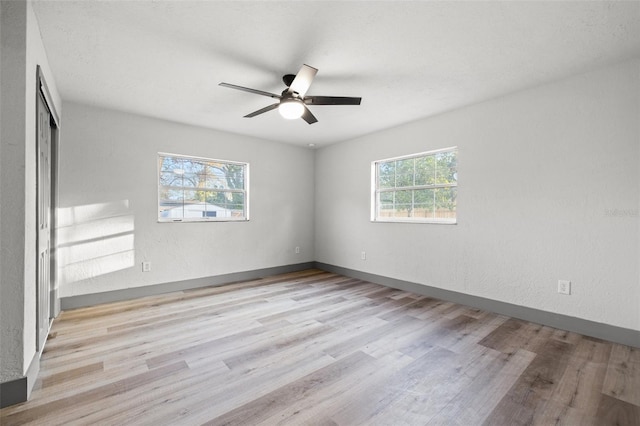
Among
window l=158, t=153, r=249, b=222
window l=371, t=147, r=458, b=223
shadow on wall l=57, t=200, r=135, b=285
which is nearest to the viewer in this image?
shadow on wall l=57, t=200, r=135, b=285

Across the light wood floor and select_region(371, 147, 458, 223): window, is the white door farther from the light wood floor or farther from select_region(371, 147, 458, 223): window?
select_region(371, 147, 458, 223): window

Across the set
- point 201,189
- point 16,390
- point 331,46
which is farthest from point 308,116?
point 16,390

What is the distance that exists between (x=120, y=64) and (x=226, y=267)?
3.05 m

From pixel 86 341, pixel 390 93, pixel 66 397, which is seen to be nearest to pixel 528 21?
pixel 390 93

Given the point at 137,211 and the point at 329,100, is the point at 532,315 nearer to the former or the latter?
the point at 329,100

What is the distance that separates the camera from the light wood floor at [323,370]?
1603 millimetres

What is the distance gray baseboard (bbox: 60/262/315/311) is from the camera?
3.39 metres

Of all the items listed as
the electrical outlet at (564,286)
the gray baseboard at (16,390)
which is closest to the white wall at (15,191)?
the gray baseboard at (16,390)

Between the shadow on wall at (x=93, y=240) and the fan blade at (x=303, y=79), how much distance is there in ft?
9.33

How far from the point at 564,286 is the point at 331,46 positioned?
3143 mm

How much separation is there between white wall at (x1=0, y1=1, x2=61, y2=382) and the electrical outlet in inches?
171

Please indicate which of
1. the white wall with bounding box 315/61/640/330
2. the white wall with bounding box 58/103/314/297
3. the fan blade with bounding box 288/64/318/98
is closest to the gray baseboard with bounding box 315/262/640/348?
the white wall with bounding box 315/61/640/330

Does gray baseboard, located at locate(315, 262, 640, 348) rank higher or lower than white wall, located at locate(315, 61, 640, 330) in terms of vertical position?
lower

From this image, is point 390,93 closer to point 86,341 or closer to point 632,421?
point 632,421
